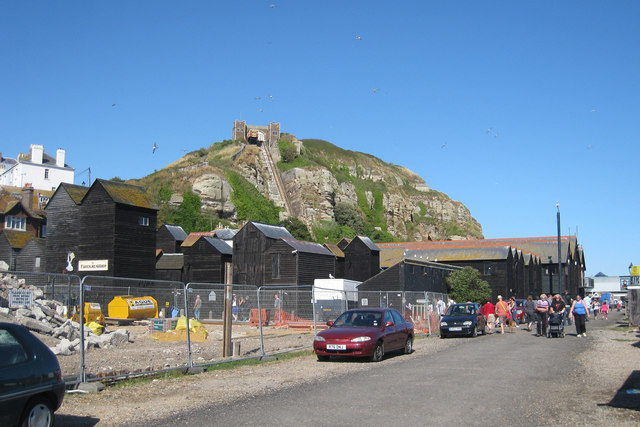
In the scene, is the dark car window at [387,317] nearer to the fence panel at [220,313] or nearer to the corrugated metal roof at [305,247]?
the fence panel at [220,313]

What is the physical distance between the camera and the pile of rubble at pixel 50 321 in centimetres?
1612

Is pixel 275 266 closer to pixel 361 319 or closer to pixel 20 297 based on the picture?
pixel 361 319

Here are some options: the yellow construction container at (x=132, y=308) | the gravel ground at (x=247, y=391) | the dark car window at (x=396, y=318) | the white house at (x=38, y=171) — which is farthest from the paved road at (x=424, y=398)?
the white house at (x=38, y=171)

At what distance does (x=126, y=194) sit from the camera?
172ft

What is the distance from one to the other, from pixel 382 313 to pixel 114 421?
9.98 m

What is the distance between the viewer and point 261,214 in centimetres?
9212

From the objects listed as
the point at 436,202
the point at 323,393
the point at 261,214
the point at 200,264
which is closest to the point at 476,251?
the point at 200,264

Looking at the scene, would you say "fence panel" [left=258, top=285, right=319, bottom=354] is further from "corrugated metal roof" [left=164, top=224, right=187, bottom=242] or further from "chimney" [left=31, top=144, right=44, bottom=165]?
"chimney" [left=31, top=144, right=44, bottom=165]

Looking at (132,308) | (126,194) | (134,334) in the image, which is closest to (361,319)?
(134,334)

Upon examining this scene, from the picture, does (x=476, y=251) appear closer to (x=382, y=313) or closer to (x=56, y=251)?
(x=56, y=251)

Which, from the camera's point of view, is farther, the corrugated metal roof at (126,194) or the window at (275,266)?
the window at (275,266)

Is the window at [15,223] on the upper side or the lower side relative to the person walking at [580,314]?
upper

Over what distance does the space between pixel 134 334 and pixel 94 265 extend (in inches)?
1107

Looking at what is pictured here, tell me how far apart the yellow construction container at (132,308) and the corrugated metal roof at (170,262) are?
33.7 metres
